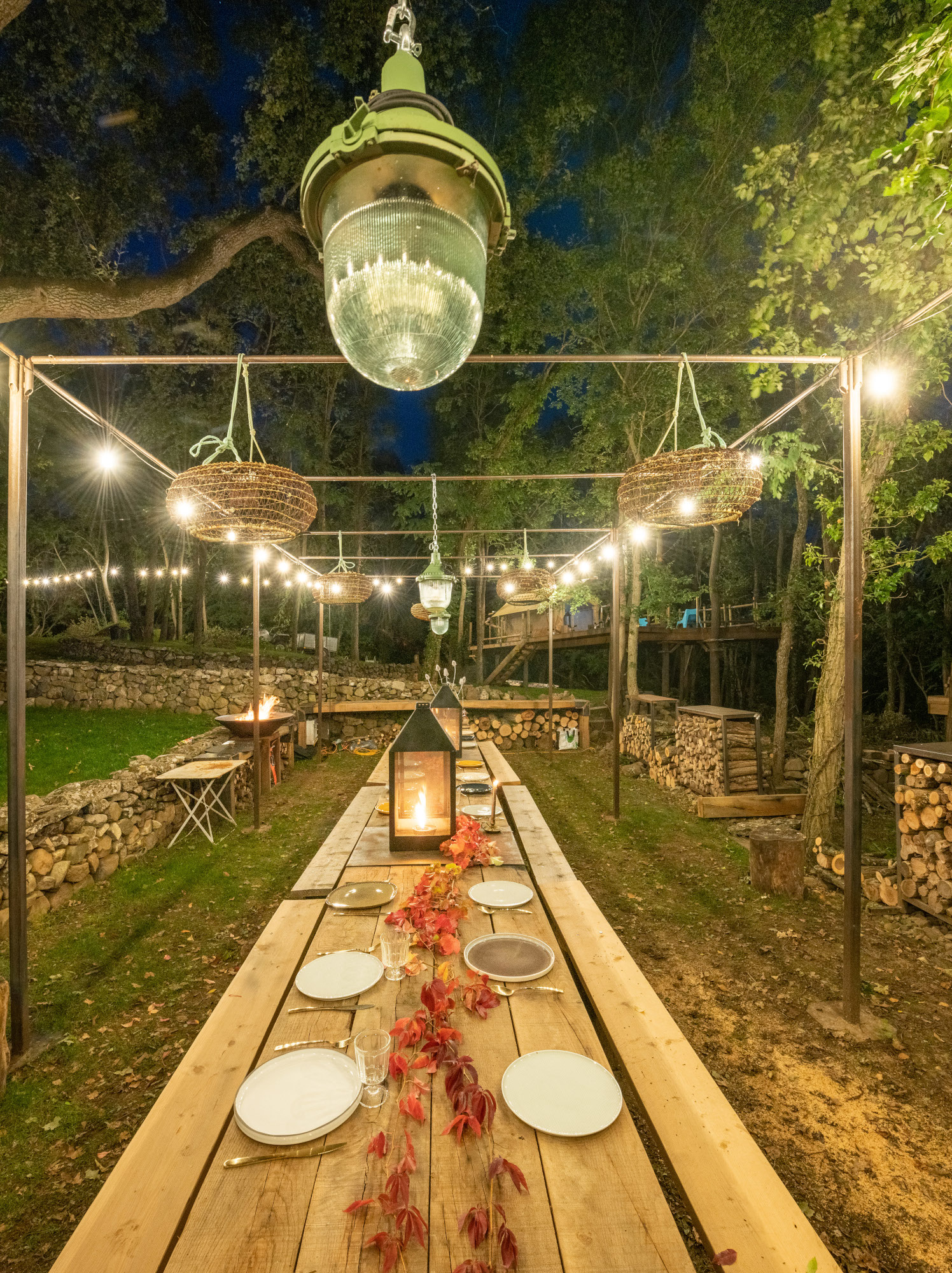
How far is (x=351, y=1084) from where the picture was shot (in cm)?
169

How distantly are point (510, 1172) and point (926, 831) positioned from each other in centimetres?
533

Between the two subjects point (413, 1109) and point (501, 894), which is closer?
point (413, 1109)

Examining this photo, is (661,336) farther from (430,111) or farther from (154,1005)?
(154,1005)

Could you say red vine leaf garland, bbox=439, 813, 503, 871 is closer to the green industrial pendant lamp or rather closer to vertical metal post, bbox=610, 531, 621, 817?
the green industrial pendant lamp

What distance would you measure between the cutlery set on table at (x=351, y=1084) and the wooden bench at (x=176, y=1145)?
0.34 ft

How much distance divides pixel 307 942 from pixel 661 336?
545 inches

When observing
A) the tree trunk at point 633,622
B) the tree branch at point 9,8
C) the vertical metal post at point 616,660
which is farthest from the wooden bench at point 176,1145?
the tree trunk at point 633,622

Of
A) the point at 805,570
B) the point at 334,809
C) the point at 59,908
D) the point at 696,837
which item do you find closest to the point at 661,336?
the point at 805,570

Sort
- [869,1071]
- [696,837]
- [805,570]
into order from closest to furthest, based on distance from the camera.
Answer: [869,1071], [696,837], [805,570]

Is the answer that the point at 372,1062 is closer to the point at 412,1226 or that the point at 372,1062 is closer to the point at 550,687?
the point at 412,1226

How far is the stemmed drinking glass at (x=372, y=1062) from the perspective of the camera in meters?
1.65

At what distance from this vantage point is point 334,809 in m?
8.31

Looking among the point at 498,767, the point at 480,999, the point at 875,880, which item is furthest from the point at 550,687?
the point at 480,999

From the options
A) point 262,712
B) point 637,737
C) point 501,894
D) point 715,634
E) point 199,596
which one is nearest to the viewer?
point 501,894
